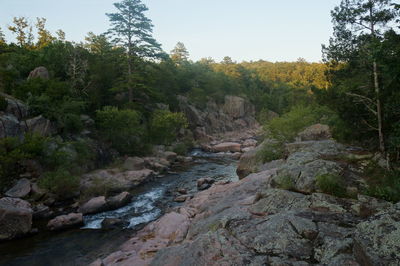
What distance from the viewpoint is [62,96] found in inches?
930

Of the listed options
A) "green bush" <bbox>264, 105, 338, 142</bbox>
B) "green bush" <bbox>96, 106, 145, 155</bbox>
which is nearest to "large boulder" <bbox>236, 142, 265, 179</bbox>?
"green bush" <bbox>264, 105, 338, 142</bbox>

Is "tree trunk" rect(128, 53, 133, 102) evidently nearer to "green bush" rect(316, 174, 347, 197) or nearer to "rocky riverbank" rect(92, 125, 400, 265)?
"rocky riverbank" rect(92, 125, 400, 265)

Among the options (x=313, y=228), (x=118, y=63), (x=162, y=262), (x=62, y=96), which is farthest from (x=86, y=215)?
(x=118, y=63)

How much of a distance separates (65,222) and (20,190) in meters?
4.56

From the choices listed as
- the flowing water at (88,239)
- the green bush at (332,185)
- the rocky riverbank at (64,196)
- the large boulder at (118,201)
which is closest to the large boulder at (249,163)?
the flowing water at (88,239)

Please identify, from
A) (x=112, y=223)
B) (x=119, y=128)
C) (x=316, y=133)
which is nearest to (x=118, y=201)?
(x=112, y=223)

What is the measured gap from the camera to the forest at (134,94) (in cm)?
1042

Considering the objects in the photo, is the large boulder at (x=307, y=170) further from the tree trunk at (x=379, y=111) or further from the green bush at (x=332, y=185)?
the tree trunk at (x=379, y=111)

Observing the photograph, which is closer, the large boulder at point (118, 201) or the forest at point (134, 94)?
the forest at point (134, 94)

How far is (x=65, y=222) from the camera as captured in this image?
1240cm

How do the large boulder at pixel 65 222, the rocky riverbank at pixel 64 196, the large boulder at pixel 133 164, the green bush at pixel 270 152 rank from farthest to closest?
the large boulder at pixel 133 164, the green bush at pixel 270 152, the large boulder at pixel 65 222, the rocky riverbank at pixel 64 196

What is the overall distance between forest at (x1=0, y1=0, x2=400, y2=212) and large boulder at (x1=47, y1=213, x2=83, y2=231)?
11.4ft

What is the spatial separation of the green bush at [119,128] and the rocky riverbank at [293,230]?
14.5 m

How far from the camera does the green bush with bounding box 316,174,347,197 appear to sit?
8.14 m
